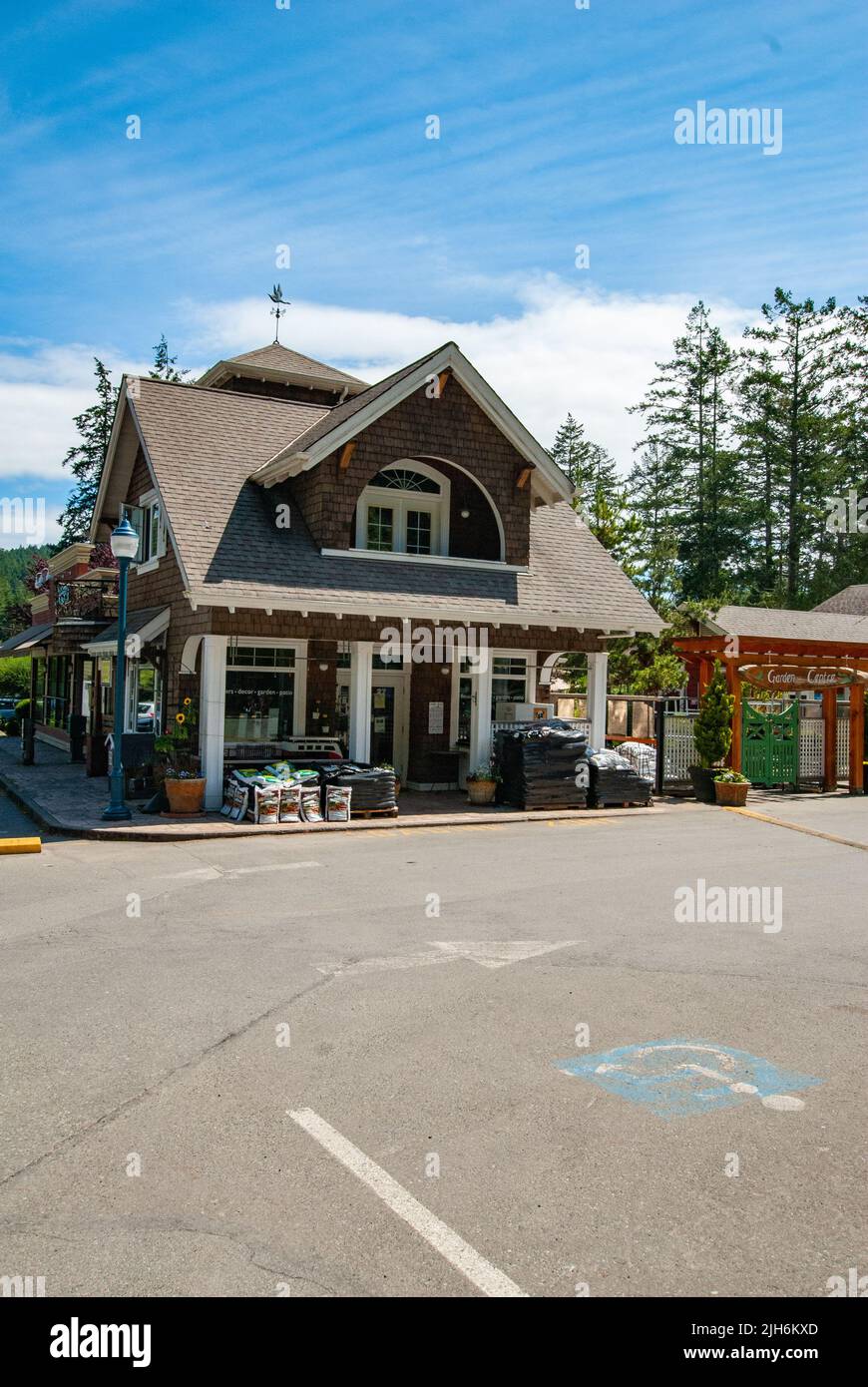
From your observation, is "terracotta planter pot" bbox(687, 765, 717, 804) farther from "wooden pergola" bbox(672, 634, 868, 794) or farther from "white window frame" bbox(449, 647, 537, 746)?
"white window frame" bbox(449, 647, 537, 746)

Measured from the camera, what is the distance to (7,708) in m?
41.6

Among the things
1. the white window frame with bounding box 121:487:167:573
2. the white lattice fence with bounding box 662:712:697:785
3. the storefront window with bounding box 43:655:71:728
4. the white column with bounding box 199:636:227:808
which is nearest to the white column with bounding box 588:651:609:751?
the white lattice fence with bounding box 662:712:697:785

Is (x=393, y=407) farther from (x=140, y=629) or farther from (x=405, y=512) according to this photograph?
(x=140, y=629)

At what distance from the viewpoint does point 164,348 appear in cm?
6456

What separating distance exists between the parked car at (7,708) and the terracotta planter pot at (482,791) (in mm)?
23625

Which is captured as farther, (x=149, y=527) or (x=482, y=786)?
(x=149, y=527)

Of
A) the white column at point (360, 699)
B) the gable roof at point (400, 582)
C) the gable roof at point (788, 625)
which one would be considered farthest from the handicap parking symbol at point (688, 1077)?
the gable roof at point (788, 625)

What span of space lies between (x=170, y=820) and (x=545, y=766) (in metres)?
6.74

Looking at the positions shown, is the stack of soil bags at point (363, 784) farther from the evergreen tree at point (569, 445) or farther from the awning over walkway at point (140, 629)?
the evergreen tree at point (569, 445)

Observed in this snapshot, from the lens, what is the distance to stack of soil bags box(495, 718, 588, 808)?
61.2 feet

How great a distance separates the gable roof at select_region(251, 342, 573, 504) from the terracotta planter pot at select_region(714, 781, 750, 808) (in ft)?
21.6

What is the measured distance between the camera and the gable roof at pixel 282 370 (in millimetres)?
27547

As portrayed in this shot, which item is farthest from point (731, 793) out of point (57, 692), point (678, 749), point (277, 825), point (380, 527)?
point (57, 692)
